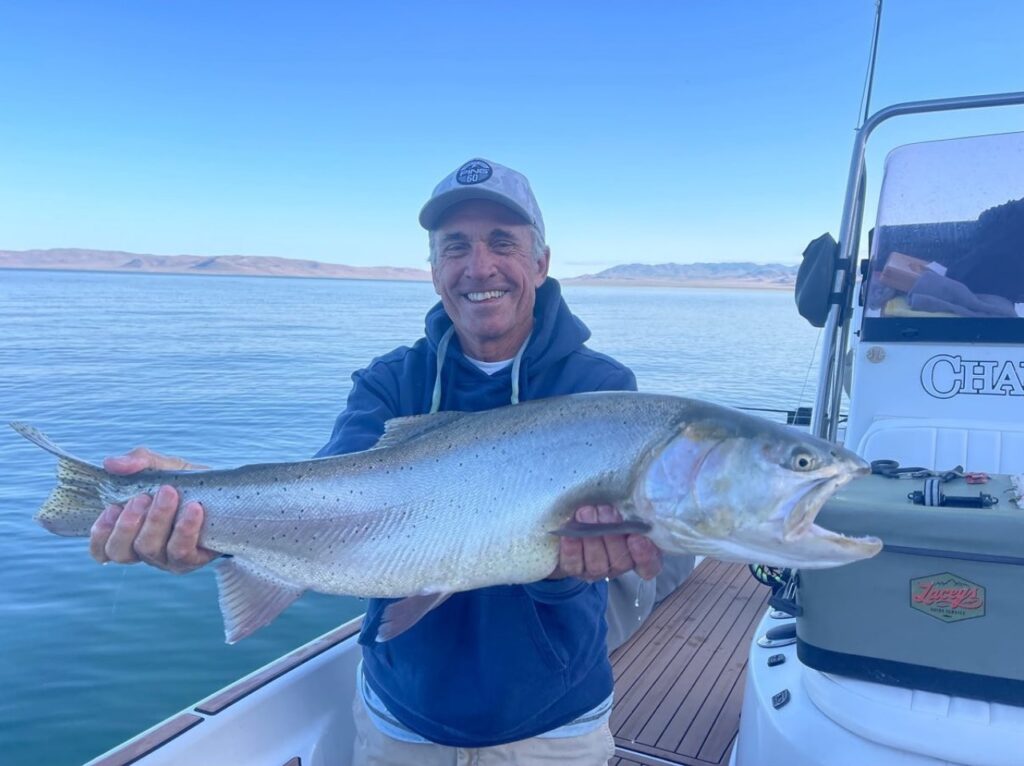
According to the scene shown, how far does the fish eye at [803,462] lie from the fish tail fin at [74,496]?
2.44 metres

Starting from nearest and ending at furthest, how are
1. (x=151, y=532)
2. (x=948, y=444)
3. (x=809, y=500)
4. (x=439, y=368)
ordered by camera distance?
(x=809, y=500) → (x=151, y=532) → (x=439, y=368) → (x=948, y=444)

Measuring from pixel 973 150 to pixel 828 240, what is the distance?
101 cm

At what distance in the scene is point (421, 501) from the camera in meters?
2.69

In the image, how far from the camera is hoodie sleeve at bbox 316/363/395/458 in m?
3.02

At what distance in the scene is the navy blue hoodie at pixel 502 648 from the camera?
2691 millimetres

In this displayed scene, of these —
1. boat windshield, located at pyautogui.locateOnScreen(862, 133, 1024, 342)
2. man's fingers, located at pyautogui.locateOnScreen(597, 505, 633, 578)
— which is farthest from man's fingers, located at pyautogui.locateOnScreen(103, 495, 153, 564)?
boat windshield, located at pyautogui.locateOnScreen(862, 133, 1024, 342)

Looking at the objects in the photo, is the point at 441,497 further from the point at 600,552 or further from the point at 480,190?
the point at 480,190

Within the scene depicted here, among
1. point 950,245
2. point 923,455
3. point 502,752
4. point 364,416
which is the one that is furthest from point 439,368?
point 950,245

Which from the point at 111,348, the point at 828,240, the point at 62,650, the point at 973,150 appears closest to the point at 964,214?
the point at 973,150

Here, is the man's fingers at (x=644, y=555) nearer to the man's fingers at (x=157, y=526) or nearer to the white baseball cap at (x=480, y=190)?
the white baseball cap at (x=480, y=190)

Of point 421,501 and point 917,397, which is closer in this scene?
point 421,501

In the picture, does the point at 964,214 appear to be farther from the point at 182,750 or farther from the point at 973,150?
the point at 182,750

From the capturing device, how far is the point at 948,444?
4.11m

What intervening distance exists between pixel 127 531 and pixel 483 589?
130 cm
